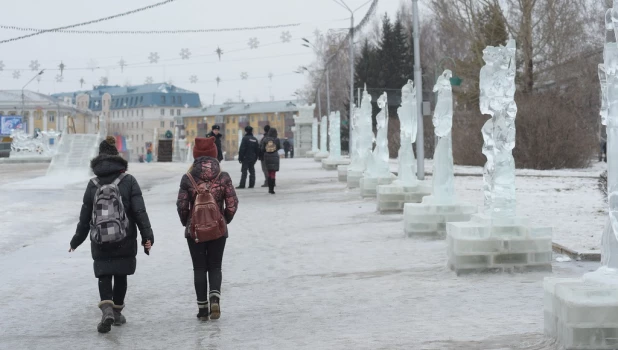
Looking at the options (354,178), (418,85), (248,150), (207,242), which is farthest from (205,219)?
(354,178)

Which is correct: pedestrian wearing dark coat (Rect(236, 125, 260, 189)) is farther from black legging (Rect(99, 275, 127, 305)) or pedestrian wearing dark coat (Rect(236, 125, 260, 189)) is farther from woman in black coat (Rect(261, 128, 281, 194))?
black legging (Rect(99, 275, 127, 305))

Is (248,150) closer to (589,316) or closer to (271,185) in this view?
(271,185)

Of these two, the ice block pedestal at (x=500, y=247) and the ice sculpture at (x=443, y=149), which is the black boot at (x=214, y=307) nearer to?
the ice block pedestal at (x=500, y=247)

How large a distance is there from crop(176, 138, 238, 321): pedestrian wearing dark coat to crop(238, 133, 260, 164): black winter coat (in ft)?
51.4

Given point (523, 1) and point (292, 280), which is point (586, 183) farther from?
point (292, 280)

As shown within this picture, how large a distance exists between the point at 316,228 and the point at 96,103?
105 metres

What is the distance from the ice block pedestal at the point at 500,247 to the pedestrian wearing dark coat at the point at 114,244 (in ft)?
11.8

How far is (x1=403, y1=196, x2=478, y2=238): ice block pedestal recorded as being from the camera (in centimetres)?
1266

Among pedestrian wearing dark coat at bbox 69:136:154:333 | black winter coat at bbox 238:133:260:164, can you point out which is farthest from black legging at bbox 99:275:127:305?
black winter coat at bbox 238:133:260:164

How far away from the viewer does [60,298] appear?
8.96 metres

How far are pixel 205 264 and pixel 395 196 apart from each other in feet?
29.9

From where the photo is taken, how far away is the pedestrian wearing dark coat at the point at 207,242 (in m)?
7.60


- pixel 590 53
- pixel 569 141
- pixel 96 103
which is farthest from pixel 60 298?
pixel 96 103

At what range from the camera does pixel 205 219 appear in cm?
743
